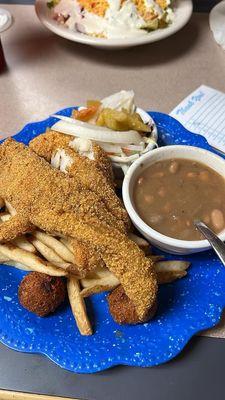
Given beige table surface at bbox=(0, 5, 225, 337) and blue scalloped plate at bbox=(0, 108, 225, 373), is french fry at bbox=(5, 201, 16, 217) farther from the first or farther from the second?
beige table surface at bbox=(0, 5, 225, 337)

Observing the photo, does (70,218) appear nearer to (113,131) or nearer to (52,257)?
(52,257)

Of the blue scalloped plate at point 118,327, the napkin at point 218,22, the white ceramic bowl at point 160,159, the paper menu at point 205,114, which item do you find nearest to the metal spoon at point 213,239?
the white ceramic bowl at point 160,159

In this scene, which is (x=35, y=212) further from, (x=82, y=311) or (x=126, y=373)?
(x=126, y=373)

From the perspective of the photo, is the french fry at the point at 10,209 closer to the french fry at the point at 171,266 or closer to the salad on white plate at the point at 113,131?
the salad on white plate at the point at 113,131

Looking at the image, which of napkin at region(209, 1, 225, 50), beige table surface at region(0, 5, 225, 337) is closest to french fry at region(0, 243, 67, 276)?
beige table surface at region(0, 5, 225, 337)

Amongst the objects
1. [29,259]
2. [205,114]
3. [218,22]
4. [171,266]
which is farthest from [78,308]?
[218,22]

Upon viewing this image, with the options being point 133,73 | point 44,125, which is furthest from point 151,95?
point 44,125
